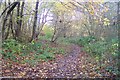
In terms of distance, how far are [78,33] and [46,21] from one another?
0.70 metres

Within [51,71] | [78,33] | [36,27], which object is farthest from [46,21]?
[51,71]

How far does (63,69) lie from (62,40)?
0.67m

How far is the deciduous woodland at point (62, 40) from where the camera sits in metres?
1.91

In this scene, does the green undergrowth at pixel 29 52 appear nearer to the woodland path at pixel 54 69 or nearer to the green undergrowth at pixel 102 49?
the woodland path at pixel 54 69

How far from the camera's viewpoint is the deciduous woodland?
6.28 feet

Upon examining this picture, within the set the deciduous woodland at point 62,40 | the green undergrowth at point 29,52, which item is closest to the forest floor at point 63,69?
the deciduous woodland at point 62,40

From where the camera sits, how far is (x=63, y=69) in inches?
83.2

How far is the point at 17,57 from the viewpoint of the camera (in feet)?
8.05

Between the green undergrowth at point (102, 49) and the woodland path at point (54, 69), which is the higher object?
the green undergrowth at point (102, 49)

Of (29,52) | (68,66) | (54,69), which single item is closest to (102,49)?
(68,66)

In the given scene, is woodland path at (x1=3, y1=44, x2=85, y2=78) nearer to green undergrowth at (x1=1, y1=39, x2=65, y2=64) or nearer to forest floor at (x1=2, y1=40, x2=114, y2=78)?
forest floor at (x1=2, y1=40, x2=114, y2=78)

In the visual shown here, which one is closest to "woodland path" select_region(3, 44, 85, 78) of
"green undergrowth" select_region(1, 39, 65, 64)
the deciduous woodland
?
the deciduous woodland

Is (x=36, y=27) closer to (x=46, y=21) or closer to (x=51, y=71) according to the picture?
(x=46, y=21)

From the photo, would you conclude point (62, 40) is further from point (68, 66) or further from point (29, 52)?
point (68, 66)
